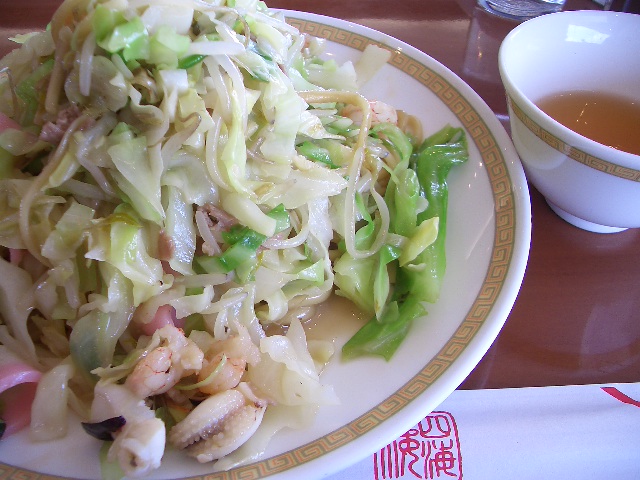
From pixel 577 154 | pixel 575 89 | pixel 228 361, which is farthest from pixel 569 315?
pixel 228 361

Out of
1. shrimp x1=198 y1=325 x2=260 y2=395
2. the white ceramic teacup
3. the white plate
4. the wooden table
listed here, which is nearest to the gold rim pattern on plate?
the white ceramic teacup

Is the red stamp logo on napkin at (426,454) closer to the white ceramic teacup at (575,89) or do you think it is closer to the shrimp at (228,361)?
the shrimp at (228,361)

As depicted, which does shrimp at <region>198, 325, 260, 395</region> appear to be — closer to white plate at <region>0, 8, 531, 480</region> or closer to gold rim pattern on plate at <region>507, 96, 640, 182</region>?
white plate at <region>0, 8, 531, 480</region>

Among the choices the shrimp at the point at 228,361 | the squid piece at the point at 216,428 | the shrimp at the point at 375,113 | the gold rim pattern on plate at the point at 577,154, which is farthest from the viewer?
the shrimp at the point at 375,113

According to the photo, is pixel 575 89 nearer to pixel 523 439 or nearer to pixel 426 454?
pixel 523 439

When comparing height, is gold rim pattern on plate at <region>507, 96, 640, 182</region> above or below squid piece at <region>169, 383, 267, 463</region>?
above

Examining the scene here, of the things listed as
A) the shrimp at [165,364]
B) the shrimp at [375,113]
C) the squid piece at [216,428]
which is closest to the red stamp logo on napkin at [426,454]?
the squid piece at [216,428]

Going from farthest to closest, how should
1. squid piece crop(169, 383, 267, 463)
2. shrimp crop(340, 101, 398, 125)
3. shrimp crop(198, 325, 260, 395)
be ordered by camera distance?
shrimp crop(340, 101, 398, 125) < shrimp crop(198, 325, 260, 395) < squid piece crop(169, 383, 267, 463)
